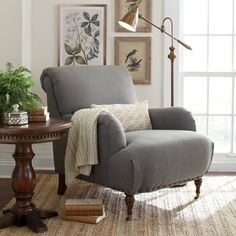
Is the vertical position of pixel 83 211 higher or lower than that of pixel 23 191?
lower

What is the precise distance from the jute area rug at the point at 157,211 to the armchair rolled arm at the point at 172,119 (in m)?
0.52

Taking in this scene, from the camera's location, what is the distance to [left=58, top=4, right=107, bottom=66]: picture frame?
4859 millimetres

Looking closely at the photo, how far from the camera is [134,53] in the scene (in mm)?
4891

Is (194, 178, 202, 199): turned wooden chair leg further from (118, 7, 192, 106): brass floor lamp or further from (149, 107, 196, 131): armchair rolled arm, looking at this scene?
(118, 7, 192, 106): brass floor lamp

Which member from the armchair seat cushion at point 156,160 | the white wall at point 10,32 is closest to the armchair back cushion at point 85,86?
the armchair seat cushion at point 156,160

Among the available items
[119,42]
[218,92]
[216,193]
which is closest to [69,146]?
[216,193]

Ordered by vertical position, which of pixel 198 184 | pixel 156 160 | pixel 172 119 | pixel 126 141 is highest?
pixel 172 119

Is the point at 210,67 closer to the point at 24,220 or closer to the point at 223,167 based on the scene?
the point at 223,167

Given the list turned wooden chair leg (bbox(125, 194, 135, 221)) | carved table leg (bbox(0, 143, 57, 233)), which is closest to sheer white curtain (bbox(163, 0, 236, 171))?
turned wooden chair leg (bbox(125, 194, 135, 221))

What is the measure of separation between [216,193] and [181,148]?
0.72 meters

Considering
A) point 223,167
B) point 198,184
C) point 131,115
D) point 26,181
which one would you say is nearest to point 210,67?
point 223,167

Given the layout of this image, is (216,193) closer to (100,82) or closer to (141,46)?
(100,82)

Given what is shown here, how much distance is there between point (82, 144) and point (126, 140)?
1.02ft

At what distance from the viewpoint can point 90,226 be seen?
126 inches
